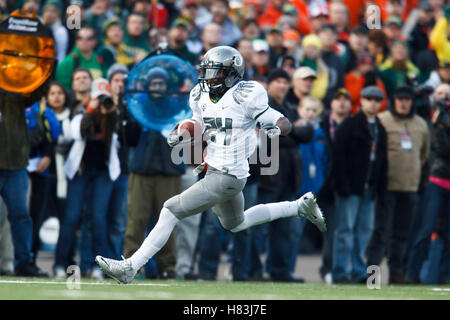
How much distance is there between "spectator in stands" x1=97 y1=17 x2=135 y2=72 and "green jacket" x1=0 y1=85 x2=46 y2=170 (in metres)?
2.87

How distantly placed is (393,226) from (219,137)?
4.26 meters

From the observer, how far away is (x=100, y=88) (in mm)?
11883

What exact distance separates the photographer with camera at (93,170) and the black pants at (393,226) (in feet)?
10.4

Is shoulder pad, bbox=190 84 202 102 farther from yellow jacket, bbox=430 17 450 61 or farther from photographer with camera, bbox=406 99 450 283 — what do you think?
yellow jacket, bbox=430 17 450 61

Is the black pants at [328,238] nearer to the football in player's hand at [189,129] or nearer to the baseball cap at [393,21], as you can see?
the football in player's hand at [189,129]

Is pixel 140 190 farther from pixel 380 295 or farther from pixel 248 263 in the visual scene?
pixel 380 295

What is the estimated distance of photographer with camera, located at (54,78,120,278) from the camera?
38.7 ft

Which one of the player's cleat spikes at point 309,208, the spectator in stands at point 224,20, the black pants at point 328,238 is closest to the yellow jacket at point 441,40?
the spectator in stands at point 224,20

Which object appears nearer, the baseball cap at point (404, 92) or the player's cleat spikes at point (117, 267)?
the player's cleat spikes at point (117, 267)

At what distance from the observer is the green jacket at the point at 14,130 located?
36.3 feet

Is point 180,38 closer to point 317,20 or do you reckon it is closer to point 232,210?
point 317,20

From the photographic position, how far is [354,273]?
489 inches

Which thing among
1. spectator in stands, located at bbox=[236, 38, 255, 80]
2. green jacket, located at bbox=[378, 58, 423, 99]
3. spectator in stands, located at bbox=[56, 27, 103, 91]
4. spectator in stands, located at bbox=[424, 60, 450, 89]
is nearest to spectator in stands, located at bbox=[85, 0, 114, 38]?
spectator in stands, located at bbox=[56, 27, 103, 91]
